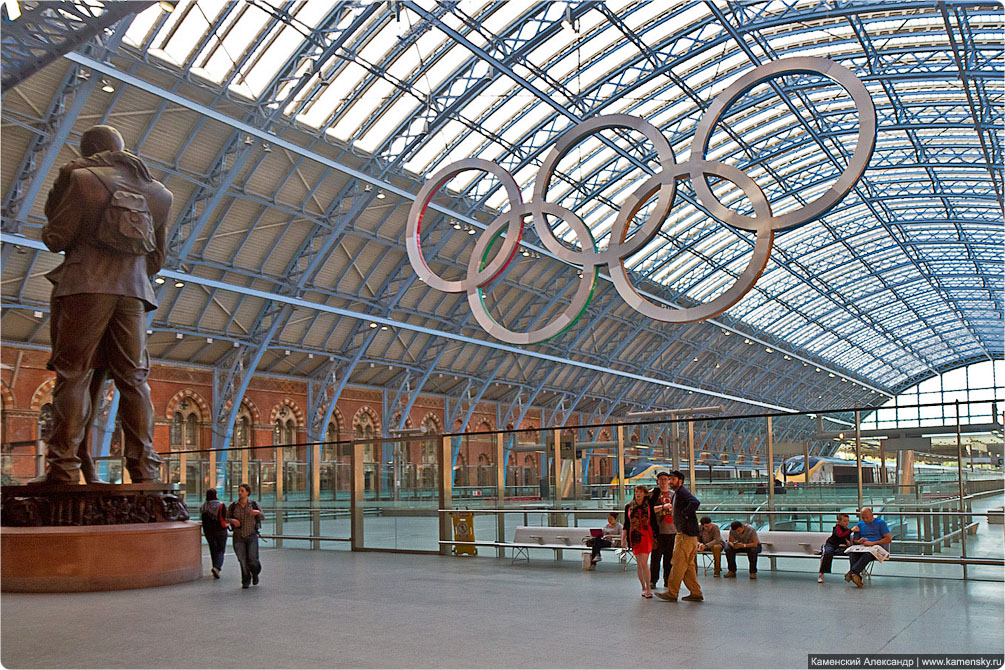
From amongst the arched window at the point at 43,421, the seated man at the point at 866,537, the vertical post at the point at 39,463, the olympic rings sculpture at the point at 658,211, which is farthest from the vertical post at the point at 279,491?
the arched window at the point at 43,421

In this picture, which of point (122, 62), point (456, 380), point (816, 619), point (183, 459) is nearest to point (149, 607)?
point (816, 619)

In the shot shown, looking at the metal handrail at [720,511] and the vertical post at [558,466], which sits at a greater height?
the vertical post at [558,466]

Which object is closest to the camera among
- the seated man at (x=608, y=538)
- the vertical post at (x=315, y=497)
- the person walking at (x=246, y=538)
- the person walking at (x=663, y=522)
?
the person walking at (x=663, y=522)

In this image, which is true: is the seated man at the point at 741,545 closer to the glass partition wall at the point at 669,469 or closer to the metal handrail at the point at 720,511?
the glass partition wall at the point at 669,469

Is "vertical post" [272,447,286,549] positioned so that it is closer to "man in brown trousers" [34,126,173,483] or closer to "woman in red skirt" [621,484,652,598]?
"man in brown trousers" [34,126,173,483]

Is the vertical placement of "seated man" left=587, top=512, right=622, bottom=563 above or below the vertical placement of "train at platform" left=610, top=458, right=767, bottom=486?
below

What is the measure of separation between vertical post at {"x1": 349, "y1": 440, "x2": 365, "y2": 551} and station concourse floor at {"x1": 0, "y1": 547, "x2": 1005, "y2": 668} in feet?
15.0

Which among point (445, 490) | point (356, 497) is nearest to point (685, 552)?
point (445, 490)

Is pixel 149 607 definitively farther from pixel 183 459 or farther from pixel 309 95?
pixel 309 95

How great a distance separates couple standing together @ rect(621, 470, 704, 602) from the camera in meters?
9.89

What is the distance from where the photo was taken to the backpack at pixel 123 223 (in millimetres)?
10875

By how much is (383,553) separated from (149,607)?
7.47m

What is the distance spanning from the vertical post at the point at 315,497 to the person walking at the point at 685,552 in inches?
386

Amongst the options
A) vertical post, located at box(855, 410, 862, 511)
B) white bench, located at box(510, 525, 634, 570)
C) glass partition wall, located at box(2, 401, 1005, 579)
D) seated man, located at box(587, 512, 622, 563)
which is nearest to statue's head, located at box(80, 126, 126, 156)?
glass partition wall, located at box(2, 401, 1005, 579)
